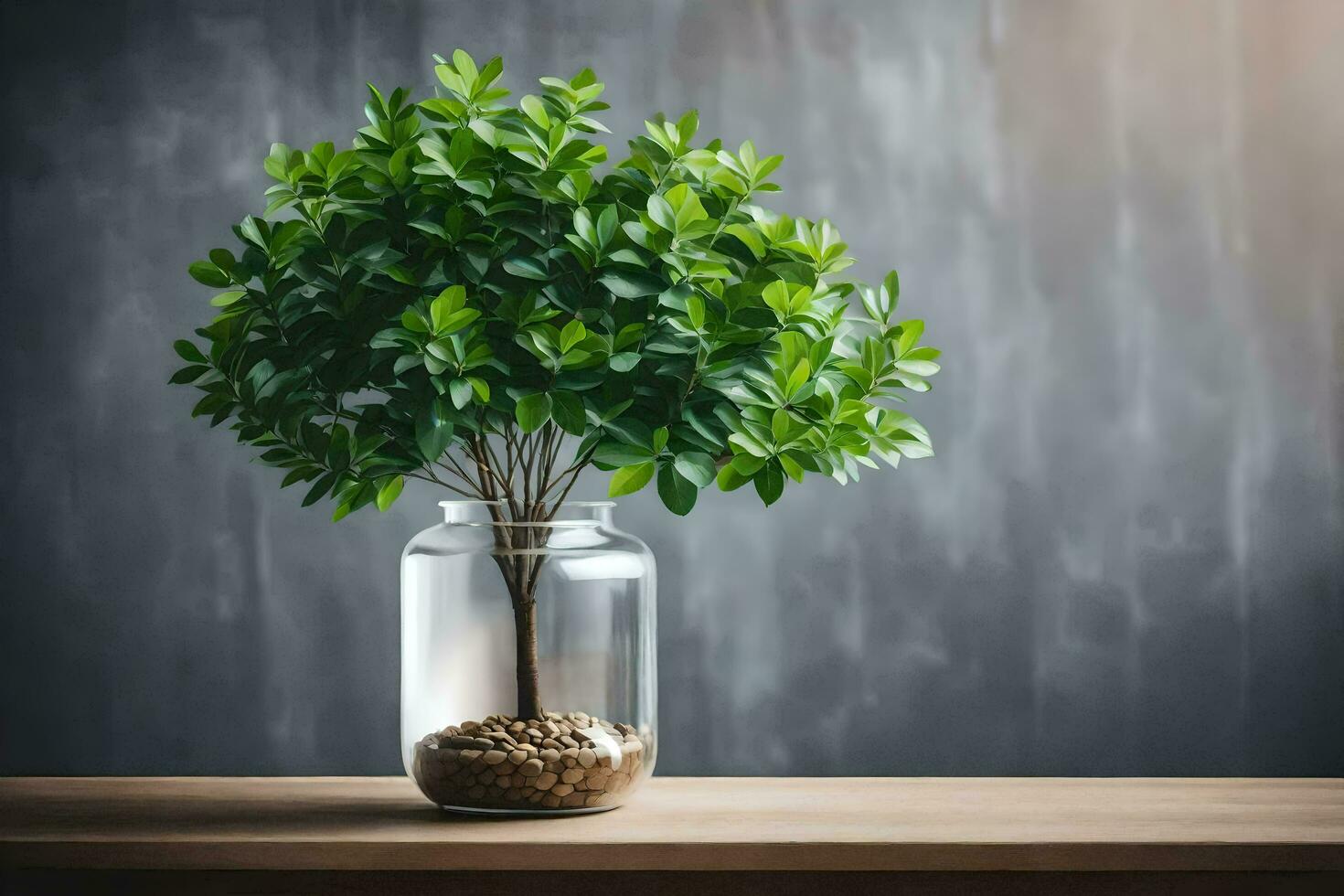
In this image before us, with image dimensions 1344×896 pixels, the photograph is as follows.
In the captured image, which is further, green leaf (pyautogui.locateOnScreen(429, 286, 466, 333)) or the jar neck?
the jar neck

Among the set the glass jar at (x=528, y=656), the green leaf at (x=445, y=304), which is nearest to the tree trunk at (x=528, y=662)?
the glass jar at (x=528, y=656)

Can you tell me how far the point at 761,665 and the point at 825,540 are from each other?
0.58ft

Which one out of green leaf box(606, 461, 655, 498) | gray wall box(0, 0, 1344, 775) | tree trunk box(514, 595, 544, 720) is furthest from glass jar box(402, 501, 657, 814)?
gray wall box(0, 0, 1344, 775)

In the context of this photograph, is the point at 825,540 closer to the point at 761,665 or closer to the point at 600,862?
the point at 761,665

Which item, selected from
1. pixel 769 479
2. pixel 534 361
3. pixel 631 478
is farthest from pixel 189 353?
pixel 769 479

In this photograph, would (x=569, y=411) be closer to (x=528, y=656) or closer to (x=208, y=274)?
(x=528, y=656)

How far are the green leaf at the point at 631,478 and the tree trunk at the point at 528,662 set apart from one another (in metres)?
0.15

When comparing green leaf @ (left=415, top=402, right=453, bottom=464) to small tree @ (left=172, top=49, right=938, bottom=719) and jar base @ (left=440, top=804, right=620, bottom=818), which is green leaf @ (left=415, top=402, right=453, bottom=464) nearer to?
small tree @ (left=172, top=49, right=938, bottom=719)

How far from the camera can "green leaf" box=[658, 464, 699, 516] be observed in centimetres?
96

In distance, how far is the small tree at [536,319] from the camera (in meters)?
0.97

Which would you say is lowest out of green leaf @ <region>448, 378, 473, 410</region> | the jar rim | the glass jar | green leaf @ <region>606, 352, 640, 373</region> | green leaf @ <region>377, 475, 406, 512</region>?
the glass jar

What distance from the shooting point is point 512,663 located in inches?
41.3

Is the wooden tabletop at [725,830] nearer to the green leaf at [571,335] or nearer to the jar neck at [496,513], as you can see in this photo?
the jar neck at [496,513]

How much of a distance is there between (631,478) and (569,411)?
8 cm
